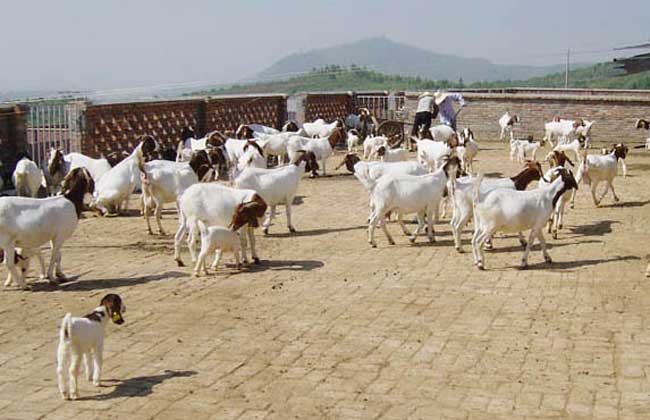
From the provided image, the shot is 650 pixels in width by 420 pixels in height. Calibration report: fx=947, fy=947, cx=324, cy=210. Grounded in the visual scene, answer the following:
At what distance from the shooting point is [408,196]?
1320 cm

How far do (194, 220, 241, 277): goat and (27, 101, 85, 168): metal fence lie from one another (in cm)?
902

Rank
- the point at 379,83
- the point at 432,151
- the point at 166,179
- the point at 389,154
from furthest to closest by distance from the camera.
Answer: the point at 379,83 → the point at 432,151 → the point at 389,154 → the point at 166,179

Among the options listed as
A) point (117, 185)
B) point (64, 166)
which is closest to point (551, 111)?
point (64, 166)

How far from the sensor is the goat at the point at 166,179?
1409cm

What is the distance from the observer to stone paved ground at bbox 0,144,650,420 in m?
7.29

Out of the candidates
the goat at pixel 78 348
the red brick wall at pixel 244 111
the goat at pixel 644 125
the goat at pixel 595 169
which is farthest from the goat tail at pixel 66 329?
the goat at pixel 644 125

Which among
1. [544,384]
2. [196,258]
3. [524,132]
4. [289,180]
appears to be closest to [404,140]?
[524,132]

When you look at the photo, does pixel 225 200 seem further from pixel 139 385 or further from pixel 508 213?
pixel 139 385

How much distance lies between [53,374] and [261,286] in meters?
3.52

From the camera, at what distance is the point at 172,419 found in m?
6.93

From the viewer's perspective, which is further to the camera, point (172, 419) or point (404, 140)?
point (404, 140)

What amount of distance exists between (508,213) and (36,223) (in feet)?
18.4

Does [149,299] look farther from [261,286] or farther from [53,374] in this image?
[53,374]

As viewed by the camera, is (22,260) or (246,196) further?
(246,196)
